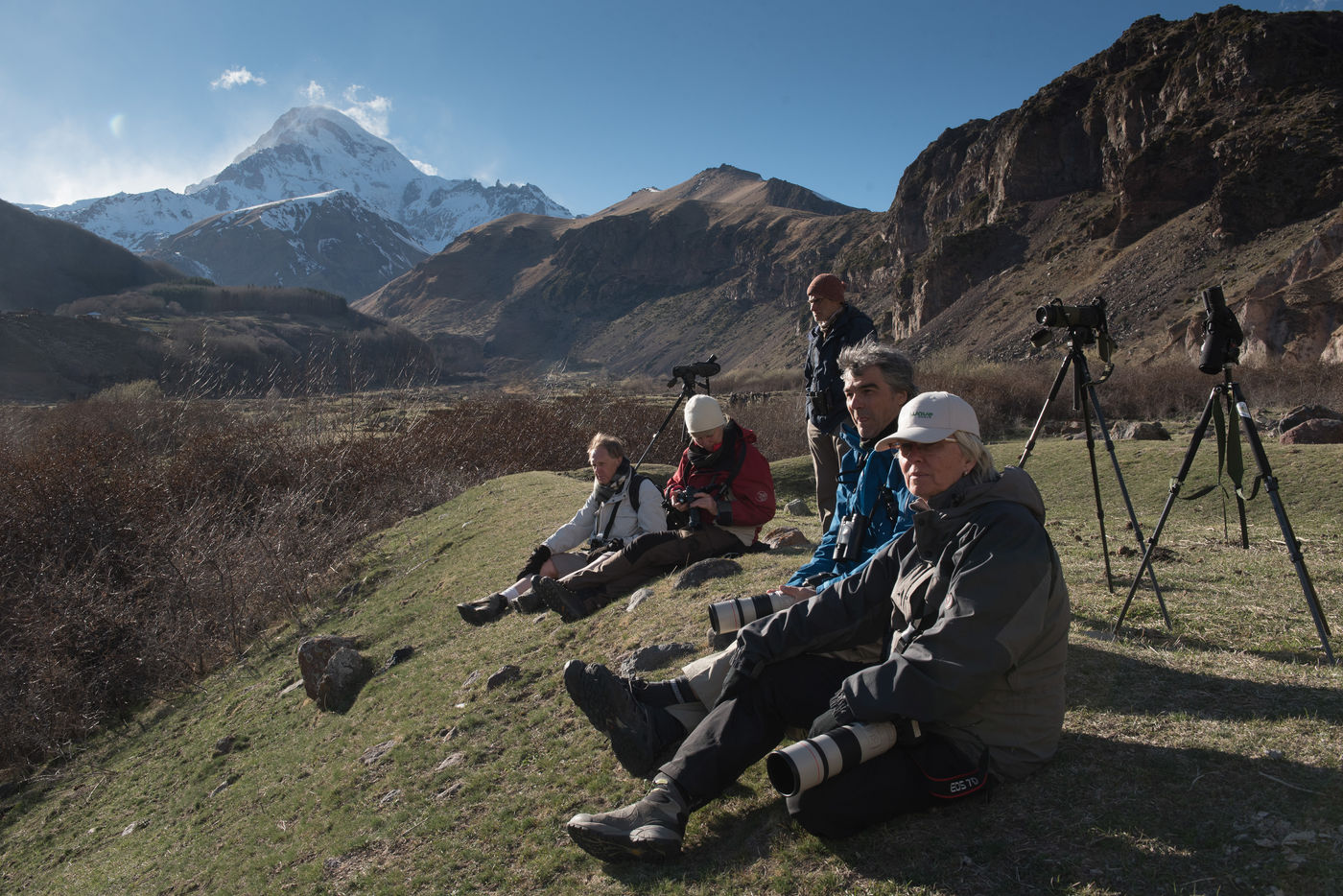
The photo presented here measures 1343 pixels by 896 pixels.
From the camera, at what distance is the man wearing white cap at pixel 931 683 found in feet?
8.86

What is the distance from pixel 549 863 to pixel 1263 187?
5467 cm

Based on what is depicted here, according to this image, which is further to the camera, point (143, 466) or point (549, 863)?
point (143, 466)

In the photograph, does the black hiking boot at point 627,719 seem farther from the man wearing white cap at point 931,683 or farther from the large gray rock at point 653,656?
the large gray rock at point 653,656

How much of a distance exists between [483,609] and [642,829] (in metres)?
4.54

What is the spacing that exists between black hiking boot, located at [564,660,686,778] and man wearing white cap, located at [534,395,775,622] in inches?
101

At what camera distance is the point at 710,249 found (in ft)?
534

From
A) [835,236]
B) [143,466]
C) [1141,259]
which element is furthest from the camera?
[835,236]

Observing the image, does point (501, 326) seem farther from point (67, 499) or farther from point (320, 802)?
point (320, 802)

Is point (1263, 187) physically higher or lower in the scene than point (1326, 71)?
lower

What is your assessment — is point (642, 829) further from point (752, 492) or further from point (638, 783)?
point (752, 492)

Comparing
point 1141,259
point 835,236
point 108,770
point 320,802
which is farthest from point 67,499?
point 835,236

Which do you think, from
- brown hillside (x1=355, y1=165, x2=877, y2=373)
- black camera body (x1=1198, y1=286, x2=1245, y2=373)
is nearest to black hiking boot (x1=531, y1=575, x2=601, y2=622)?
black camera body (x1=1198, y1=286, x2=1245, y2=373)

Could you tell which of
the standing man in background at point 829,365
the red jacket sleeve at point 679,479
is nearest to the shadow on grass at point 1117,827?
the standing man in background at point 829,365

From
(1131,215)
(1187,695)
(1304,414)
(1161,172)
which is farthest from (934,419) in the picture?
(1161,172)
